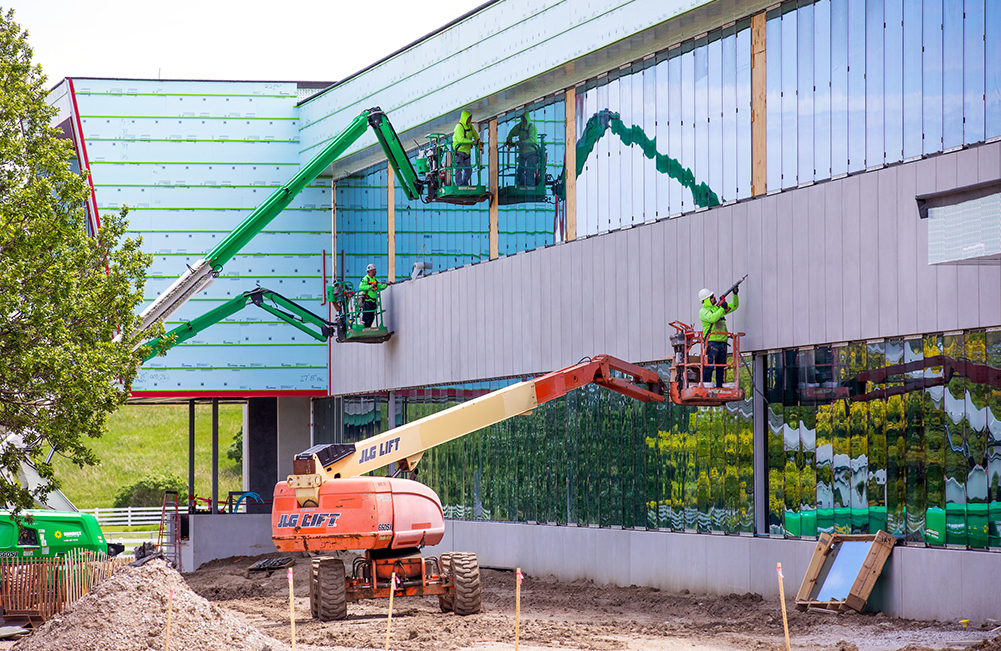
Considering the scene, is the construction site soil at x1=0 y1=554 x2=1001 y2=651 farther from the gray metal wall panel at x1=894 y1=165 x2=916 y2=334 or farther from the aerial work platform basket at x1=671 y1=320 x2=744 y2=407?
the gray metal wall panel at x1=894 y1=165 x2=916 y2=334

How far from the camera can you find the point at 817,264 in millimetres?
20641

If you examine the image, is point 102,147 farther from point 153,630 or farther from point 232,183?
point 153,630

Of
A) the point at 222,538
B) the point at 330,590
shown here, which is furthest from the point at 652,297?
the point at 222,538

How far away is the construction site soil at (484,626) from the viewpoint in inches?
657

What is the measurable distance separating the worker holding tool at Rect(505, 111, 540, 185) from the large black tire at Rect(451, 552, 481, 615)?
11113mm

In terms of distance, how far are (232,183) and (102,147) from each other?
4.05 meters

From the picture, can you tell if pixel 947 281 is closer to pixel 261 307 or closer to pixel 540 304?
pixel 540 304

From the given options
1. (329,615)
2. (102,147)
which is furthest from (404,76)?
(329,615)

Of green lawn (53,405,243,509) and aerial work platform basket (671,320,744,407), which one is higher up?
aerial work platform basket (671,320,744,407)

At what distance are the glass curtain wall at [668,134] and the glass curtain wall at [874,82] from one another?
3.29 feet

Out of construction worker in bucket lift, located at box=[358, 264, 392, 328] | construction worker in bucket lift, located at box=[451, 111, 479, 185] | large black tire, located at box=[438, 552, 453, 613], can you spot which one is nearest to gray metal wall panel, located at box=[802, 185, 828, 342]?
large black tire, located at box=[438, 552, 453, 613]

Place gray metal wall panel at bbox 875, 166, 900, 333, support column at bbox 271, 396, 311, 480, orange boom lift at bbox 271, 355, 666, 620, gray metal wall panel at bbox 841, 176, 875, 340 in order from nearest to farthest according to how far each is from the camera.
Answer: gray metal wall panel at bbox 875, 166, 900, 333 → orange boom lift at bbox 271, 355, 666, 620 → gray metal wall panel at bbox 841, 176, 875, 340 → support column at bbox 271, 396, 311, 480

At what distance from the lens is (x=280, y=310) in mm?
39000

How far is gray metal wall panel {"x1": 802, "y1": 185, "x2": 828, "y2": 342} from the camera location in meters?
20.5
